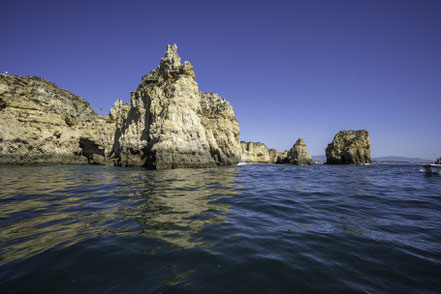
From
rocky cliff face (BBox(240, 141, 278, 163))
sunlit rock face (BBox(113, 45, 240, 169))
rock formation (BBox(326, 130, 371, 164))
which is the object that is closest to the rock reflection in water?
sunlit rock face (BBox(113, 45, 240, 169))

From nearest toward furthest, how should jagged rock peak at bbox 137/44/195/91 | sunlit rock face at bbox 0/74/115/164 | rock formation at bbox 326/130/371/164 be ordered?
sunlit rock face at bbox 0/74/115/164 → jagged rock peak at bbox 137/44/195/91 → rock formation at bbox 326/130/371/164

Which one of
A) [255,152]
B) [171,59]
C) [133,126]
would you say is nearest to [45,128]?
[133,126]

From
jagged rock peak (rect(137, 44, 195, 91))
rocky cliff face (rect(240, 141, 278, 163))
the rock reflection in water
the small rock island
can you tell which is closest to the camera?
the rock reflection in water

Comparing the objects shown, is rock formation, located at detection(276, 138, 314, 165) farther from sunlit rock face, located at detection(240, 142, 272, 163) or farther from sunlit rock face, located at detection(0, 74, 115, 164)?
sunlit rock face, located at detection(0, 74, 115, 164)

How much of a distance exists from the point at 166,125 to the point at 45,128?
2354cm

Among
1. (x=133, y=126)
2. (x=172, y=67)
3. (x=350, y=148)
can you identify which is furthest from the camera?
(x=350, y=148)

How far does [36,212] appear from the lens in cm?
493

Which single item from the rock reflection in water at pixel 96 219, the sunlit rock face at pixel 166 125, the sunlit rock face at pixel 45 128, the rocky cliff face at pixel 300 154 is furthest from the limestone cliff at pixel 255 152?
the rock reflection in water at pixel 96 219

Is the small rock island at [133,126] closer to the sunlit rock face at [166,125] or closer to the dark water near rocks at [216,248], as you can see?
the sunlit rock face at [166,125]

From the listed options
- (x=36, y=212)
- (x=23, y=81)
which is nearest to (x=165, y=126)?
(x=36, y=212)

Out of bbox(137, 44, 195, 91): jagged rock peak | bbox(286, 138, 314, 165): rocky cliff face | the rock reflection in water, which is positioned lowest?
the rock reflection in water

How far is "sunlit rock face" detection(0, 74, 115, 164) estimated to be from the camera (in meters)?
27.5

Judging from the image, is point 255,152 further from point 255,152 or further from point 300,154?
point 300,154

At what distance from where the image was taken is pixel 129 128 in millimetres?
29984
